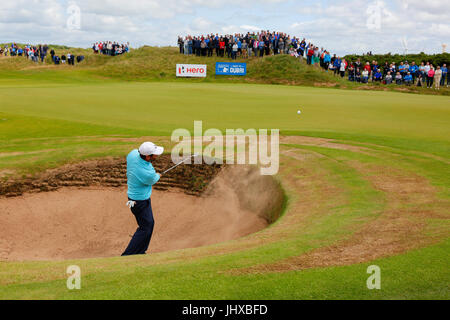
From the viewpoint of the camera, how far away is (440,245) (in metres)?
6.74

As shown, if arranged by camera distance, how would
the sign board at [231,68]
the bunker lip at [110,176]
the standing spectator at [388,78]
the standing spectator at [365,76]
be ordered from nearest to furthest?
the bunker lip at [110,176]
the standing spectator at [388,78]
the standing spectator at [365,76]
the sign board at [231,68]

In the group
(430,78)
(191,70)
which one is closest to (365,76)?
(430,78)

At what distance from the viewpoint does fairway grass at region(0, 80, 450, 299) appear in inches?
215

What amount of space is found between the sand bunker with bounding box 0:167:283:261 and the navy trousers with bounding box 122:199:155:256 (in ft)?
5.18

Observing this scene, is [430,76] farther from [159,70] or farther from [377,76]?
[159,70]

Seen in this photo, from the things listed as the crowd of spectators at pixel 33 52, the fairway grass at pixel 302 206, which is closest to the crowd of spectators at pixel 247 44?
the crowd of spectators at pixel 33 52

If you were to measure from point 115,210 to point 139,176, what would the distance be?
4.16 m

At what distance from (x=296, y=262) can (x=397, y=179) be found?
21.7ft

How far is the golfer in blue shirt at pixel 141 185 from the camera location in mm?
9531

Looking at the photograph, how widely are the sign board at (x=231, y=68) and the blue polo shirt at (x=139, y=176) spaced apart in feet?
162

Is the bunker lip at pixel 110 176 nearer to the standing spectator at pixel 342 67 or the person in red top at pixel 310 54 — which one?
the standing spectator at pixel 342 67

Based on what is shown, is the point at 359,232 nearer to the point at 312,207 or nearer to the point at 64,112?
the point at 312,207

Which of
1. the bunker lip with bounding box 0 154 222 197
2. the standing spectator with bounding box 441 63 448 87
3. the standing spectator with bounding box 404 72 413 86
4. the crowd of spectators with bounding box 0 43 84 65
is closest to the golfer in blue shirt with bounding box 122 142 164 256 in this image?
the bunker lip with bounding box 0 154 222 197
